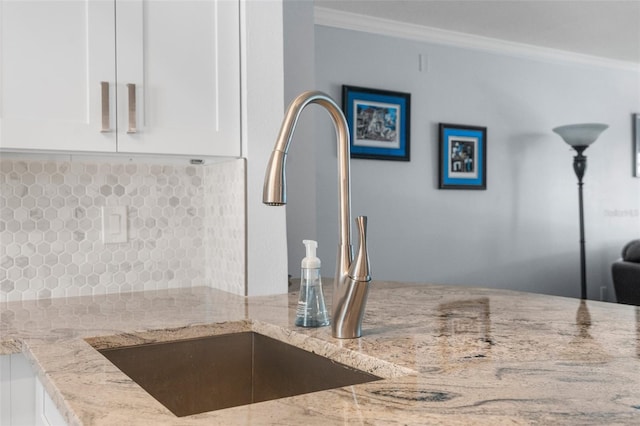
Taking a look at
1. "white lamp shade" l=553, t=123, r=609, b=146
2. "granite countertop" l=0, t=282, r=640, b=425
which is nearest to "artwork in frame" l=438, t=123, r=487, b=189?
"white lamp shade" l=553, t=123, r=609, b=146

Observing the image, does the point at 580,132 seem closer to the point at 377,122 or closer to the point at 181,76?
the point at 377,122

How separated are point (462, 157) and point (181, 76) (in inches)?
132

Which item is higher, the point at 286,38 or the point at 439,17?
the point at 439,17

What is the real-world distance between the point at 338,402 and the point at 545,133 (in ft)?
16.1

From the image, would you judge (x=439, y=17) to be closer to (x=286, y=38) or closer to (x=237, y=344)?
(x=286, y=38)

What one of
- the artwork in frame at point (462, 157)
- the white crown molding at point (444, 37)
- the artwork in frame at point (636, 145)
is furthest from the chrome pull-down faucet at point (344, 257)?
the artwork in frame at point (636, 145)

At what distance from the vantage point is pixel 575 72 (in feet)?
18.0

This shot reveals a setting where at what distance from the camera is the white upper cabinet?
1577mm

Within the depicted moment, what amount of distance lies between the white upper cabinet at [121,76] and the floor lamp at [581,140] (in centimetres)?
376

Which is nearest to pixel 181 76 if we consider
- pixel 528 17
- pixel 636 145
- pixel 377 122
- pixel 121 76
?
pixel 121 76

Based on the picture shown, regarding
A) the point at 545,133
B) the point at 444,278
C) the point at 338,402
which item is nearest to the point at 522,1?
the point at 545,133

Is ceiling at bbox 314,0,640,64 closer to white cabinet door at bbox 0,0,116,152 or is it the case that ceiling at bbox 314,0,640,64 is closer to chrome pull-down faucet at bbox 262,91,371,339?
white cabinet door at bbox 0,0,116,152

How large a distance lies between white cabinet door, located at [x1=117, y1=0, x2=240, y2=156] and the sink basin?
594 mm

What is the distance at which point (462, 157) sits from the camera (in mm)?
4789
